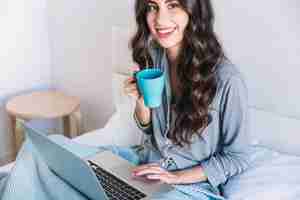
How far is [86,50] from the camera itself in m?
2.25

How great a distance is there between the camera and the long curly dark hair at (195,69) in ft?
4.04

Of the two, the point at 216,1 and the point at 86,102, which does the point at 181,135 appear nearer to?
the point at 216,1

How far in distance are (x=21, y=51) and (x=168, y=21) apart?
1332 millimetres

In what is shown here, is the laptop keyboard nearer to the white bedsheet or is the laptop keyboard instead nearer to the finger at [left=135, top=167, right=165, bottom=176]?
the finger at [left=135, top=167, right=165, bottom=176]

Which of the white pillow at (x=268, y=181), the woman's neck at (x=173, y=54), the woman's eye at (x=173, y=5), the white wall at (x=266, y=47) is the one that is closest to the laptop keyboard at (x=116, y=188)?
the white pillow at (x=268, y=181)

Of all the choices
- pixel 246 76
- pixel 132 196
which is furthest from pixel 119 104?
pixel 132 196

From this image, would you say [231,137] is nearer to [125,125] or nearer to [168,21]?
[168,21]

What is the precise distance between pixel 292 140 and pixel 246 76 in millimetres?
277

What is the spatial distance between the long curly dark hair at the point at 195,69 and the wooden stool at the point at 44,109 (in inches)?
34.6

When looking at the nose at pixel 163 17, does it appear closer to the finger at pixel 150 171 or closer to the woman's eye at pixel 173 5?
the woman's eye at pixel 173 5

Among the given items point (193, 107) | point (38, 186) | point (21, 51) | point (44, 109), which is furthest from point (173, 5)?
point (21, 51)

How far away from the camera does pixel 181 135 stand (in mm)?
1286

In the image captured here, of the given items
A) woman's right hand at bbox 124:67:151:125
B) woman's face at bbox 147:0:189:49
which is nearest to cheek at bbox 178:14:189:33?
woman's face at bbox 147:0:189:49

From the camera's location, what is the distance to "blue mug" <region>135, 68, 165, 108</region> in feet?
3.54
